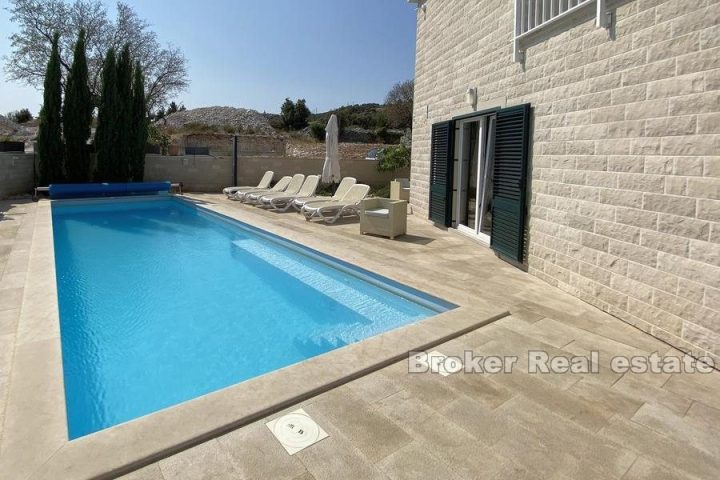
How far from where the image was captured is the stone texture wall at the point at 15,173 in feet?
39.7

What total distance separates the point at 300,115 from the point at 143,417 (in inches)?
1819

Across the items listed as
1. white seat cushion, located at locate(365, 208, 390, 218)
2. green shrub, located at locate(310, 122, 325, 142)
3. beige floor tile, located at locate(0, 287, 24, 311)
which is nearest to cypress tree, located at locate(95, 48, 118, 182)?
white seat cushion, located at locate(365, 208, 390, 218)

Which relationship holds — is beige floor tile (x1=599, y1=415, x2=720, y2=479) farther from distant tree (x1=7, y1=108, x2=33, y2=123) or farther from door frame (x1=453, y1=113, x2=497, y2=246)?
distant tree (x1=7, y1=108, x2=33, y2=123)

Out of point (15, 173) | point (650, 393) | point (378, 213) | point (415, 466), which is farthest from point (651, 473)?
point (15, 173)

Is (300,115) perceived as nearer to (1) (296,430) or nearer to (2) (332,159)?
(2) (332,159)

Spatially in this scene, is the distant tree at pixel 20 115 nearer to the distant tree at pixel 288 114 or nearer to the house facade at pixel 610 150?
the distant tree at pixel 288 114

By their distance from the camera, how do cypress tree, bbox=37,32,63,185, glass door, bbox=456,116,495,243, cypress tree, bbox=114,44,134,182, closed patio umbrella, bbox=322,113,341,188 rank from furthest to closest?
cypress tree, bbox=114,44,134,182 < cypress tree, bbox=37,32,63,185 < closed patio umbrella, bbox=322,113,341,188 < glass door, bbox=456,116,495,243

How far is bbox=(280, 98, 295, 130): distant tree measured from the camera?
46.0m

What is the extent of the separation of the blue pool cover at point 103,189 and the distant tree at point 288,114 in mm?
33476

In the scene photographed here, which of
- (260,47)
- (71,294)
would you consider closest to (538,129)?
(71,294)

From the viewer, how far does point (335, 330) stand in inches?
178

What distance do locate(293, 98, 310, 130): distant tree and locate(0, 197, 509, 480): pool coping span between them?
4414 centimetres

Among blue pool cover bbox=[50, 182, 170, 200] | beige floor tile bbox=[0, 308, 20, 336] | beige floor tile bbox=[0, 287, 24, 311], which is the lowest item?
beige floor tile bbox=[0, 308, 20, 336]

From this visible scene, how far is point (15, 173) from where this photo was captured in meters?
12.7
